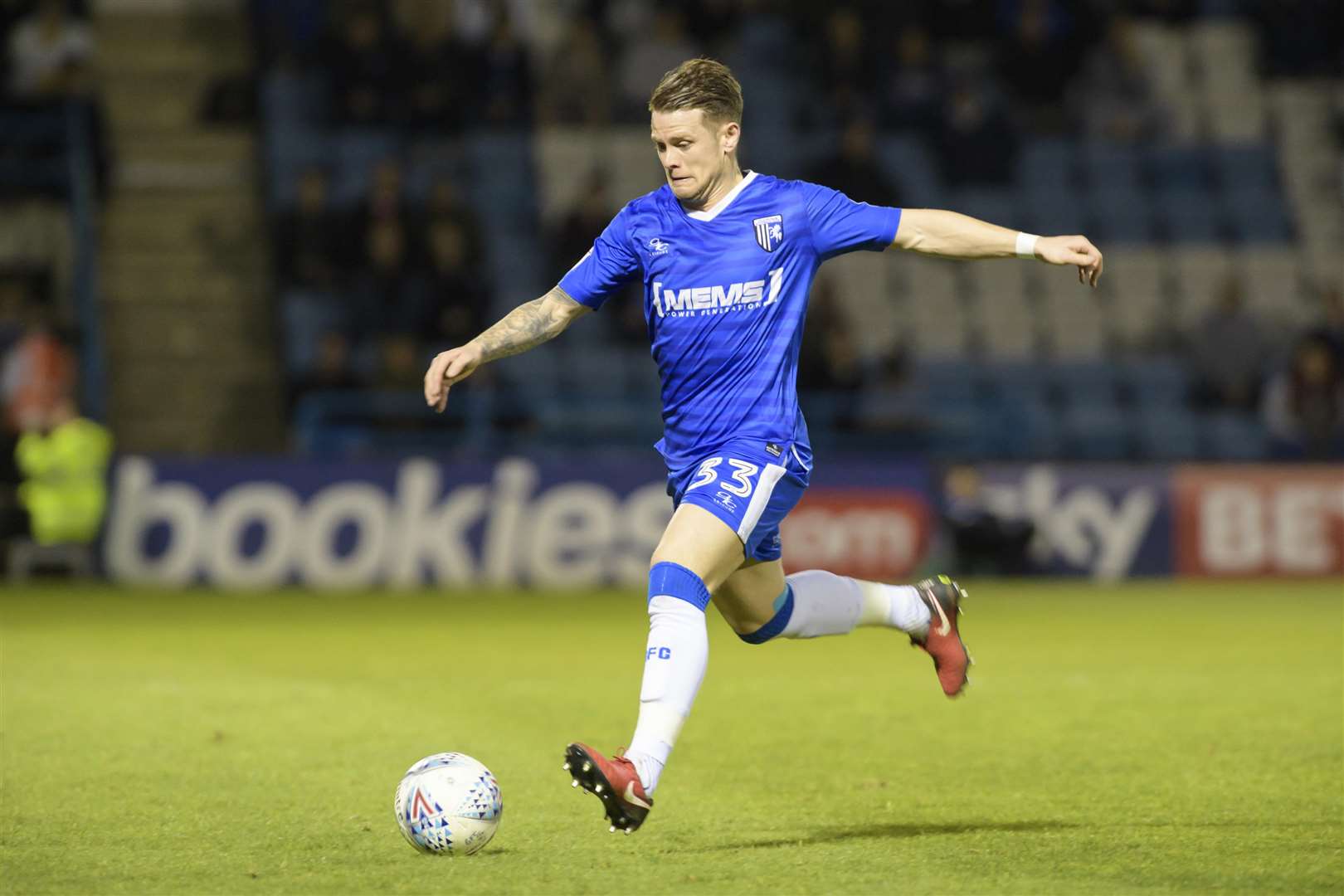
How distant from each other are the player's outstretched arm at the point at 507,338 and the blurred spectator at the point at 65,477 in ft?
36.3

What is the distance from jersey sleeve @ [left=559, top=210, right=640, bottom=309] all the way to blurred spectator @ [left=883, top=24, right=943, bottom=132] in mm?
15927

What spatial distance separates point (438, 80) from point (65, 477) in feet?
19.8

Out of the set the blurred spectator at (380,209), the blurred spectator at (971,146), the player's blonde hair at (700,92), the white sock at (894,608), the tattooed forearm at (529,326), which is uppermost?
the blurred spectator at (971,146)

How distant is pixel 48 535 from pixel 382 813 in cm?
1135

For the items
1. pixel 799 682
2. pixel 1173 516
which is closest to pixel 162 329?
pixel 1173 516

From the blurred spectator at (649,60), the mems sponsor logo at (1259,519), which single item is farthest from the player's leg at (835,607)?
the blurred spectator at (649,60)

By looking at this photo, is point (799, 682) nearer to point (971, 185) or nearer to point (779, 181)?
point (779, 181)

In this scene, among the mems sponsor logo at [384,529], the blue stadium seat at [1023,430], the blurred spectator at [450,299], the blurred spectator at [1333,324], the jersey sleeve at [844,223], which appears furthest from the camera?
the blurred spectator at [1333,324]

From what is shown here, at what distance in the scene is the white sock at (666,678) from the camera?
17.7 feet

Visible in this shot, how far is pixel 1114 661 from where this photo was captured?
1129cm

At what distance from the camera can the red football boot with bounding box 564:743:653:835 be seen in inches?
201

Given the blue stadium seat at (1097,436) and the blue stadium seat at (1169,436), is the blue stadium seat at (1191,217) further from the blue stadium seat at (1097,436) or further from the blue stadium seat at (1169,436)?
the blue stadium seat at (1097,436)

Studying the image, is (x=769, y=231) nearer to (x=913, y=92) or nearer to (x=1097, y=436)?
(x=1097, y=436)

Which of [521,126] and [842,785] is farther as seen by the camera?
[521,126]
